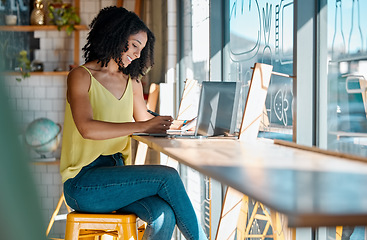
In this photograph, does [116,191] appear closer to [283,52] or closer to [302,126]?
[302,126]

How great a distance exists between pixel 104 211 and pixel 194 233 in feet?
1.24

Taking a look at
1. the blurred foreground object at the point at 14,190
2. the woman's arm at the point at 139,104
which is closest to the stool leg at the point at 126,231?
the woman's arm at the point at 139,104

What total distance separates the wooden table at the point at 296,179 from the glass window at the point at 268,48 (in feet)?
1.89

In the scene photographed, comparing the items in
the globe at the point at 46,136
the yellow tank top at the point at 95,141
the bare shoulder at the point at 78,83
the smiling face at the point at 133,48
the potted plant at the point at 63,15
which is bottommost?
the globe at the point at 46,136

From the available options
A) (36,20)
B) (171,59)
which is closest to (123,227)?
(171,59)

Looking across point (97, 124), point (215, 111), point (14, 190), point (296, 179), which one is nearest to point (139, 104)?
point (215, 111)

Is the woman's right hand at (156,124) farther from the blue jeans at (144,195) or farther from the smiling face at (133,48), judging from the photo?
the smiling face at (133,48)

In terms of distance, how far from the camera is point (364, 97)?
153 centimetres

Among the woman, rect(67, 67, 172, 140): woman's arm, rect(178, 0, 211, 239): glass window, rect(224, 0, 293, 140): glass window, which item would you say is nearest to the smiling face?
the woman

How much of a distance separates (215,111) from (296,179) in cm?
140

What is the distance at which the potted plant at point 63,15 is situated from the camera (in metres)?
5.59

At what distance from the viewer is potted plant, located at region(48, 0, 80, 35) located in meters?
5.59

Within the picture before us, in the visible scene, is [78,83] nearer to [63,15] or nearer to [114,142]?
[114,142]

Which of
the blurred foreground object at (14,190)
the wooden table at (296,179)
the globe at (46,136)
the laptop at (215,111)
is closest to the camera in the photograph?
the blurred foreground object at (14,190)
